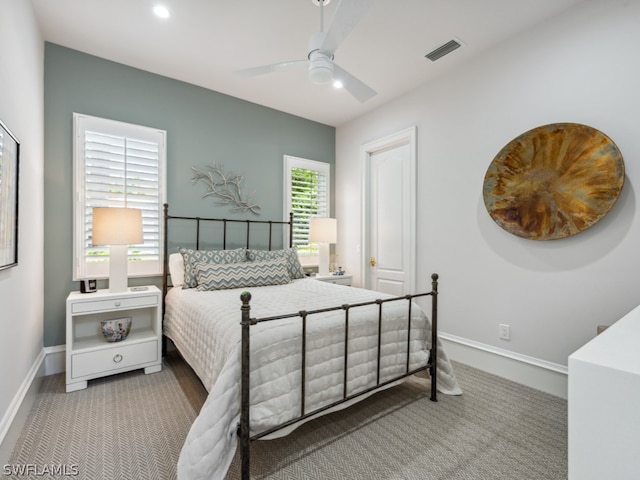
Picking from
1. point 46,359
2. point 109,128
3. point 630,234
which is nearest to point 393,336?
point 630,234

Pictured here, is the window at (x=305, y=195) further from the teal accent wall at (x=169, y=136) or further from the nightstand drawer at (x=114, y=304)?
the nightstand drawer at (x=114, y=304)

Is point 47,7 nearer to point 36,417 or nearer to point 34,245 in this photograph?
point 34,245

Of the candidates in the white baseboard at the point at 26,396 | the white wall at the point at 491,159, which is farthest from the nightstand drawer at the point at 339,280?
the white baseboard at the point at 26,396

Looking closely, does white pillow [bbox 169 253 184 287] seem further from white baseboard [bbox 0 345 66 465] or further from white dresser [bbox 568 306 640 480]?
white dresser [bbox 568 306 640 480]

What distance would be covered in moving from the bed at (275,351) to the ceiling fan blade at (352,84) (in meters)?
1.52

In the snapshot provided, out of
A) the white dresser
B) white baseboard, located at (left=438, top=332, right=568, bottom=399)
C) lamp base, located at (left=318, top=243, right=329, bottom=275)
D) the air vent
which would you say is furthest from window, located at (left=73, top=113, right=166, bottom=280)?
the white dresser

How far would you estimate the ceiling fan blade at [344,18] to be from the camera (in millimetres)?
1560

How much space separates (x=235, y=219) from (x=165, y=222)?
0.78 metres

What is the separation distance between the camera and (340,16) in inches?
65.0

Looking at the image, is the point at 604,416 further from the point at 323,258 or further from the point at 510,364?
the point at 323,258

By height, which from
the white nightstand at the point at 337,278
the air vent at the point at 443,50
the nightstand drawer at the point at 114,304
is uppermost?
the air vent at the point at 443,50

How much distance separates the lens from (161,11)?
2.32 metres

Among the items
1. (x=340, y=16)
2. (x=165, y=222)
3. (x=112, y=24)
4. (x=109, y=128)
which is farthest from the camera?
(x=165, y=222)

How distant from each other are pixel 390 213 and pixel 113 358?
10.2 feet
